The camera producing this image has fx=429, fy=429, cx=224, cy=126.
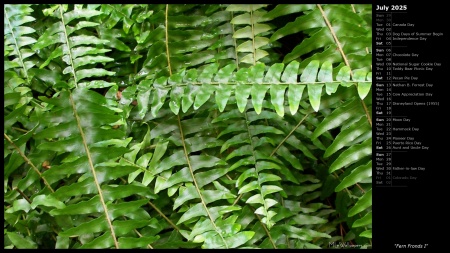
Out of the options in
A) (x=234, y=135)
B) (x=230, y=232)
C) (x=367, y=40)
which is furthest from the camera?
(x=234, y=135)

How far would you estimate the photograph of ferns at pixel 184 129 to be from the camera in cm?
117

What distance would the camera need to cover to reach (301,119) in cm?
134

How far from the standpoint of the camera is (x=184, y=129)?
4.35 feet

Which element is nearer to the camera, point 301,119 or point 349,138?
point 349,138

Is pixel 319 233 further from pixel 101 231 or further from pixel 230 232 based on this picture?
pixel 101 231

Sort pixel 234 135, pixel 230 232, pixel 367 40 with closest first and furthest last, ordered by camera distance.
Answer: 1. pixel 230 232
2. pixel 367 40
3. pixel 234 135

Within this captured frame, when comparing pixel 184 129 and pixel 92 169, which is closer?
pixel 92 169

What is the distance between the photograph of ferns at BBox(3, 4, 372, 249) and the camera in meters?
1.17
